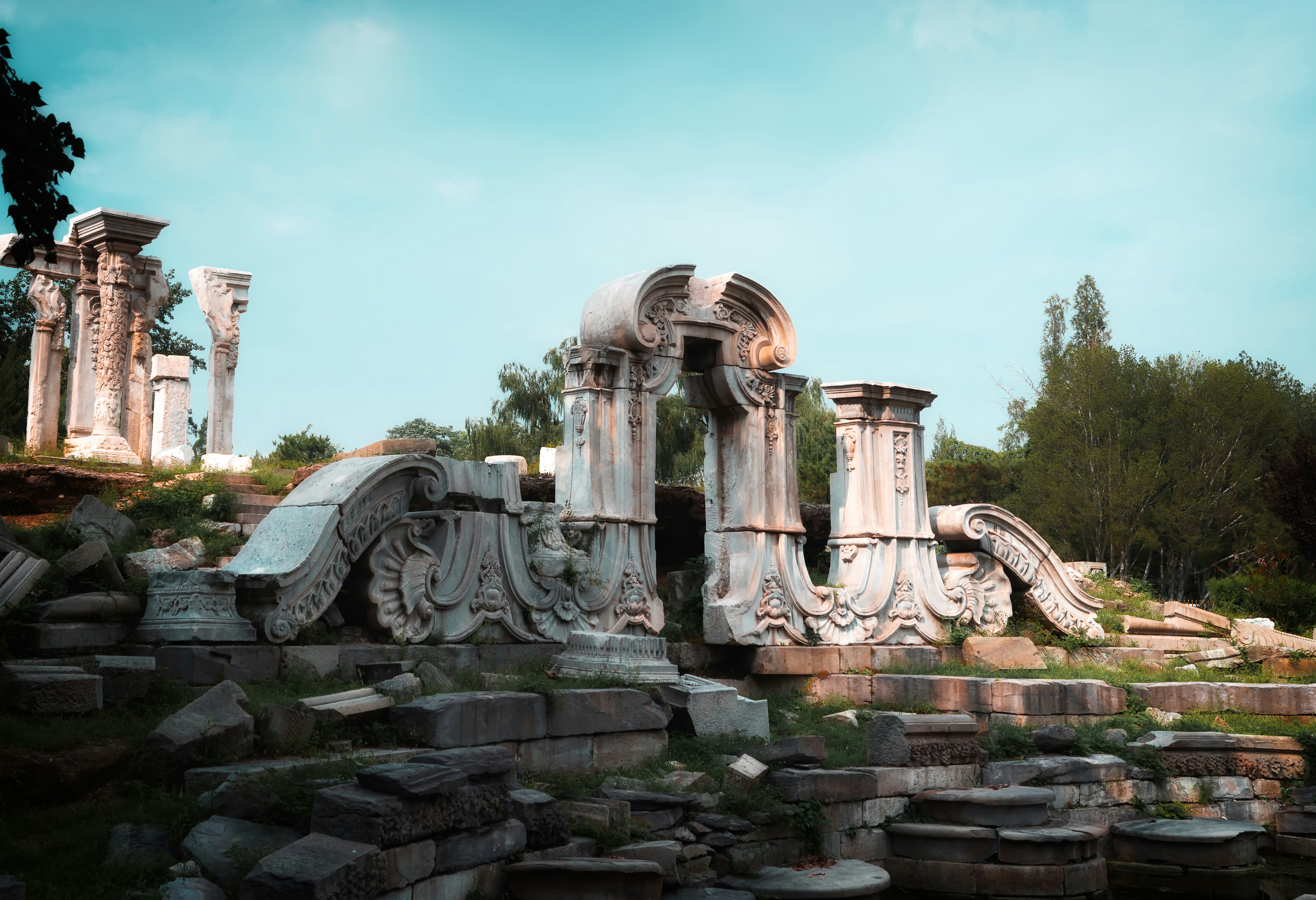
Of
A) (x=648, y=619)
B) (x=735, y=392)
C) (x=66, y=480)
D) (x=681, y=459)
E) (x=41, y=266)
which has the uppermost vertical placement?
(x=41, y=266)

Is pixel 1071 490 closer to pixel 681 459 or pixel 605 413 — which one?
pixel 681 459

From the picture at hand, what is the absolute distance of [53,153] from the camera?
577 cm

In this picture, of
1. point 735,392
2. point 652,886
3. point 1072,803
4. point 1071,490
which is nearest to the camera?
point 652,886

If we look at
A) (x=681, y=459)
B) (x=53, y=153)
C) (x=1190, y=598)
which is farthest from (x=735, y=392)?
(x=1190, y=598)

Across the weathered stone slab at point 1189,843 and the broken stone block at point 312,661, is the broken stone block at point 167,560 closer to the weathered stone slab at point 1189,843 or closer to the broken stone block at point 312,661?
the broken stone block at point 312,661

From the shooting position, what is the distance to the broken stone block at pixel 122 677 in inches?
245

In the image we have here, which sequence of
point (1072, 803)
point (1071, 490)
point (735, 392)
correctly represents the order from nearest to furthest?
point (1072, 803) → point (735, 392) → point (1071, 490)

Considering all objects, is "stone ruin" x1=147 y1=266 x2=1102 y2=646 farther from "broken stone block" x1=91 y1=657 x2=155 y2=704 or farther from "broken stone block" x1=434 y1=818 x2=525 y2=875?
"broken stone block" x1=434 y1=818 x2=525 y2=875

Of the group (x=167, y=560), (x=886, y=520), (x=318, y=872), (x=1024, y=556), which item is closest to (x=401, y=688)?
(x=167, y=560)

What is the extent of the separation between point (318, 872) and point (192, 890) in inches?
19.7

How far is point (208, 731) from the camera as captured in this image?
223 inches

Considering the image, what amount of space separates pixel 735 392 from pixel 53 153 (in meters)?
7.21

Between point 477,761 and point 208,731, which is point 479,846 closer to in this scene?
point 477,761

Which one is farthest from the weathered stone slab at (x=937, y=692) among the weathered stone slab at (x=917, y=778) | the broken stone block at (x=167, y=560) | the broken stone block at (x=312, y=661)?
the broken stone block at (x=167, y=560)
